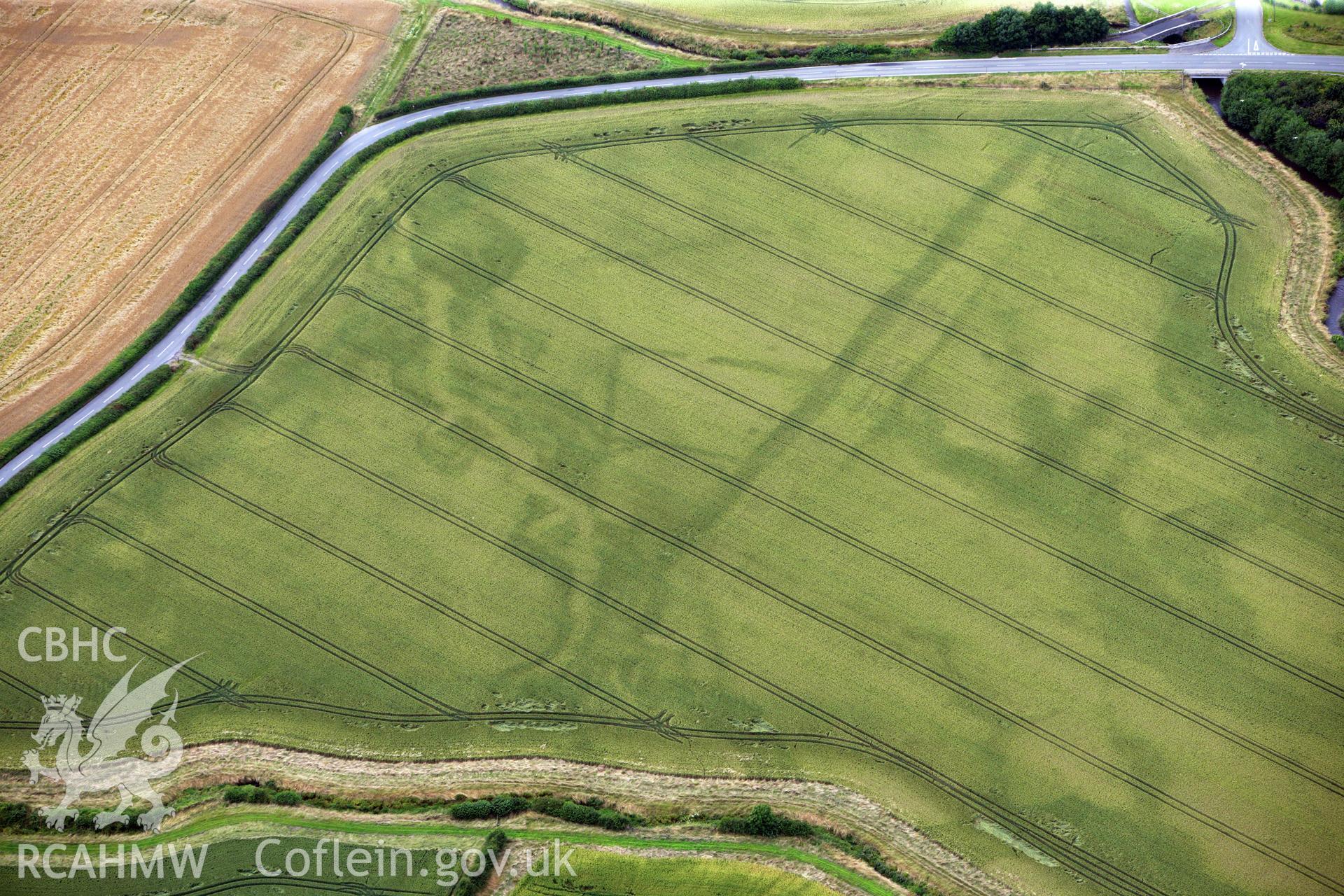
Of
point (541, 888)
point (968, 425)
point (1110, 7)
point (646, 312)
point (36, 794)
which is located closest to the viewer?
point (541, 888)

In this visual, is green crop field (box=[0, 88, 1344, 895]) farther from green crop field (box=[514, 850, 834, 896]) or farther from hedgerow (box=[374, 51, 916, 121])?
green crop field (box=[514, 850, 834, 896])

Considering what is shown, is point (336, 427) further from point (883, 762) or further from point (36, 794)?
point (883, 762)

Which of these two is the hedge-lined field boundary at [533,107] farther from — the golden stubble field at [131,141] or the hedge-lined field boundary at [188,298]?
the golden stubble field at [131,141]

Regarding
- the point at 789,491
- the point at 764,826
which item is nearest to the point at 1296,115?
the point at 789,491

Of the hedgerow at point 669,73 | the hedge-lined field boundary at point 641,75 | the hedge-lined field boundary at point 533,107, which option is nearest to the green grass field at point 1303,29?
the hedgerow at point 669,73

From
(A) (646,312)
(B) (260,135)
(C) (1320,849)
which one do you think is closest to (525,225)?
(A) (646,312)

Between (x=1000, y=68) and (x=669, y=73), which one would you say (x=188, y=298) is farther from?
(x=1000, y=68)
